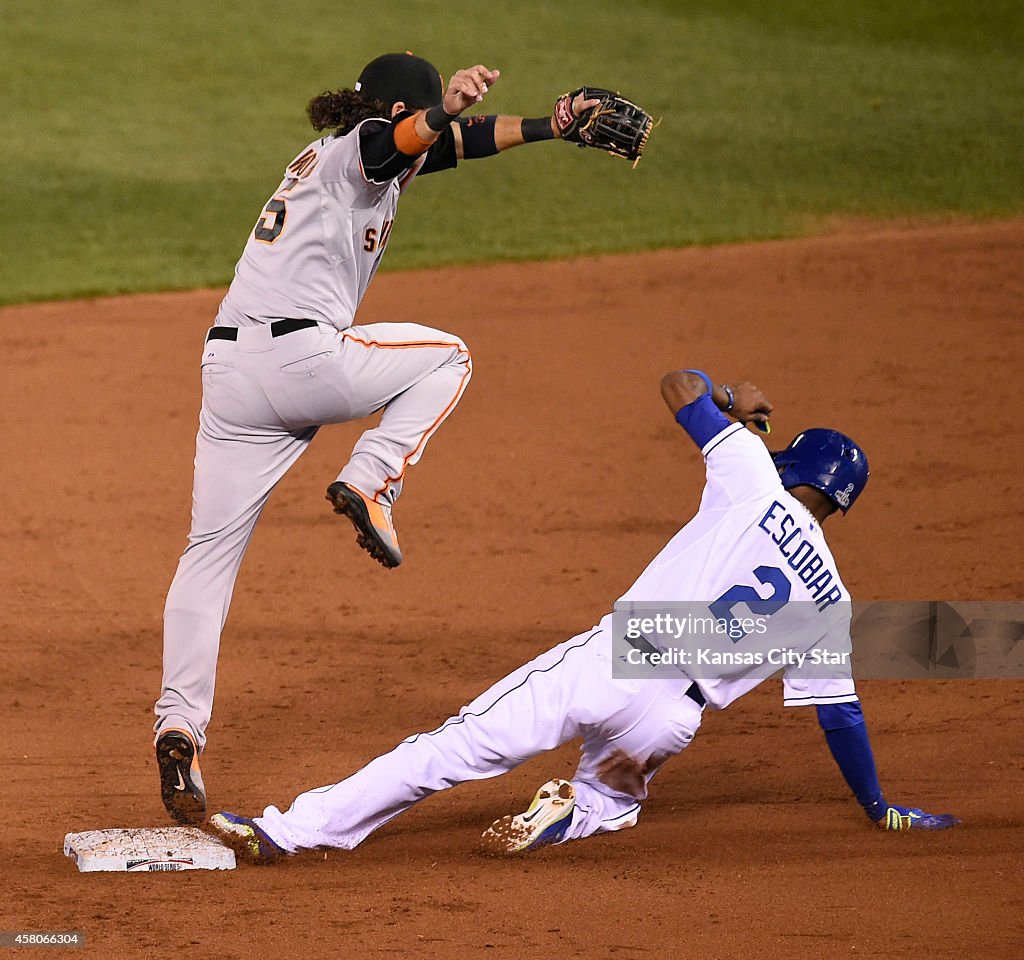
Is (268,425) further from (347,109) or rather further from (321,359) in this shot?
(347,109)

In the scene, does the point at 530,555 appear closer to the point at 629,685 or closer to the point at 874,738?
the point at 874,738

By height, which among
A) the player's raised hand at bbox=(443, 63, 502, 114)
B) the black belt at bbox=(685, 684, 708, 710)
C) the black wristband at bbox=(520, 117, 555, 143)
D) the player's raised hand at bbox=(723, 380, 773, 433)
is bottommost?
the black belt at bbox=(685, 684, 708, 710)

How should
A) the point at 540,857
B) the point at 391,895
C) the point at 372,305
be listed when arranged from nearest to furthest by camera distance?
the point at 391,895 < the point at 540,857 < the point at 372,305

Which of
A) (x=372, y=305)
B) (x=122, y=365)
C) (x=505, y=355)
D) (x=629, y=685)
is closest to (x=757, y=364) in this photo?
(x=505, y=355)

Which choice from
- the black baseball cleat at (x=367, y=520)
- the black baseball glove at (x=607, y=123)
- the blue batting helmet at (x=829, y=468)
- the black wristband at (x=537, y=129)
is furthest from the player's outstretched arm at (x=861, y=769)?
the black wristband at (x=537, y=129)

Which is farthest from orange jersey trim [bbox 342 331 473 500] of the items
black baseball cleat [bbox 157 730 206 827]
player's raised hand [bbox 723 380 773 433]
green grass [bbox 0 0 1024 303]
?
green grass [bbox 0 0 1024 303]

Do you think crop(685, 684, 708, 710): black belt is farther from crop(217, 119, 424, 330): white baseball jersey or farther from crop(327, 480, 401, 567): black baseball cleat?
crop(217, 119, 424, 330): white baseball jersey
